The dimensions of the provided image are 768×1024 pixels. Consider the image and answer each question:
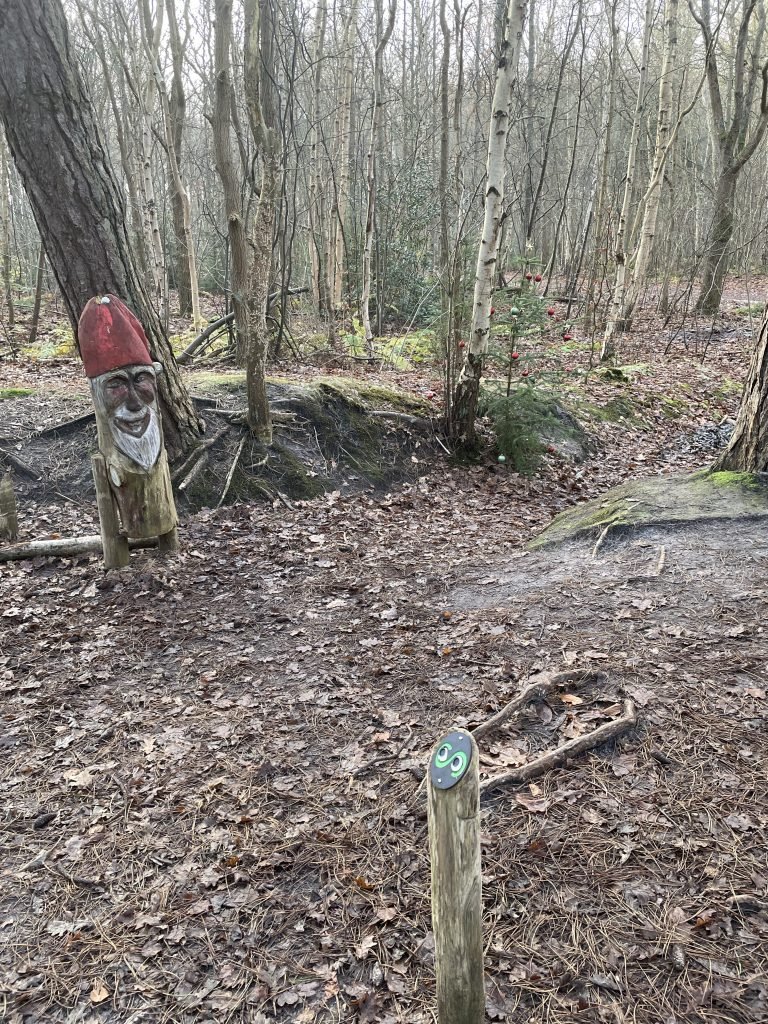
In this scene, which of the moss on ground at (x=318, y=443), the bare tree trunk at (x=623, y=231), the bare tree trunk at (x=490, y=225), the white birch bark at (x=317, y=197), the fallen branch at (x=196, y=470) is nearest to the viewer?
the fallen branch at (x=196, y=470)

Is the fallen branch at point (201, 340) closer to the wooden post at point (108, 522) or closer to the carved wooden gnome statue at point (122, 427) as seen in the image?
the carved wooden gnome statue at point (122, 427)

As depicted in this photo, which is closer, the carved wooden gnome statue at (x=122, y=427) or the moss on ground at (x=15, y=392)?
the carved wooden gnome statue at (x=122, y=427)

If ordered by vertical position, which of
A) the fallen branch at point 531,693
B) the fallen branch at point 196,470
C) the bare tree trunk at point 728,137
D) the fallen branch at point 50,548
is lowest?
the fallen branch at point 531,693

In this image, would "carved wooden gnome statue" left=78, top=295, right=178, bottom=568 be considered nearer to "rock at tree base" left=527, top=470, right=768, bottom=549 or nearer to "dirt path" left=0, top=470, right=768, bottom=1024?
"dirt path" left=0, top=470, right=768, bottom=1024

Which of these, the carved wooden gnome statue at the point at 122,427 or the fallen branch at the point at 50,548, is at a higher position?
the carved wooden gnome statue at the point at 122,427

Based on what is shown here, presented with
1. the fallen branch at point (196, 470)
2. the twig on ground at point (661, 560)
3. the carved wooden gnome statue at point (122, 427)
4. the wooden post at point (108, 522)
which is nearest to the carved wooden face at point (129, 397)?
the carved wooden gnome statue at point (122, 427)

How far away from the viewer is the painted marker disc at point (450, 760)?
170 cm

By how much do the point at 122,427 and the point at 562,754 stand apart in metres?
3.91

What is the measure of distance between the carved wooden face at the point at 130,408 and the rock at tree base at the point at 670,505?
3328 mm

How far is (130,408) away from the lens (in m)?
5.15

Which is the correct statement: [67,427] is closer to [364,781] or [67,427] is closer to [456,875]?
[364,781]

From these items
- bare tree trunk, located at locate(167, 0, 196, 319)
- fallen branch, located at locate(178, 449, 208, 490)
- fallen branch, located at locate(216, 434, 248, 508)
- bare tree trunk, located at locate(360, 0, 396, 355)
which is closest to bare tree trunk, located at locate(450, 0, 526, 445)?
fallen branch, located at locate(216, 434, 248, 508)

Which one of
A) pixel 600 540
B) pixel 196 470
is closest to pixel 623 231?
pixel 600 540

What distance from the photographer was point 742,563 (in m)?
4.66
